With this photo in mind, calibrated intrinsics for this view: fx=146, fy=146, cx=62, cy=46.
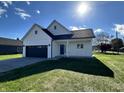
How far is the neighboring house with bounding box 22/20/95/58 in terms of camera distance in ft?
70.4

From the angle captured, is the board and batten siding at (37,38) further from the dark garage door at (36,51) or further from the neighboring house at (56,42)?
the dark garage door at (36,51)

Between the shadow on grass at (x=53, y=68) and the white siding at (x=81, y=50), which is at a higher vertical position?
the white siding at (x=81, y=50)

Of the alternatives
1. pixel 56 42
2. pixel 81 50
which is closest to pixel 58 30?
pixel 56 42

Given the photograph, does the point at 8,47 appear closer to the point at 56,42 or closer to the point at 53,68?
the point at 56,42

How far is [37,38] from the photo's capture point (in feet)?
76.1

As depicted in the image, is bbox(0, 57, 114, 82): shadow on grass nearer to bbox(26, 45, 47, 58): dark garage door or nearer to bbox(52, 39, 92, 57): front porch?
bbox(52, 39, 92, 57): front porch

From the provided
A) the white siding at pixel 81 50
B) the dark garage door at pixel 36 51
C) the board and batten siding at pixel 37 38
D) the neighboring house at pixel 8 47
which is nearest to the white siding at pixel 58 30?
the white siding at pixel 81 50

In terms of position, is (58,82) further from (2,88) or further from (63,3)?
(63,3)

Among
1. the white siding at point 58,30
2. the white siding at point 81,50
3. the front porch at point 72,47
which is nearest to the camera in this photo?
the white siding at point 81,50

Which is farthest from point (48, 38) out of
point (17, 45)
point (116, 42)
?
point (116, 42)

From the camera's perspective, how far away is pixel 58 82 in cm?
704

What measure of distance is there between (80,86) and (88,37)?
14.2 m

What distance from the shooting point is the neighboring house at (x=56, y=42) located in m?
21.4

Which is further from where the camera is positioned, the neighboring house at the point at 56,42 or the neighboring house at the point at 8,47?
the neighboring house at the point at 8,47
